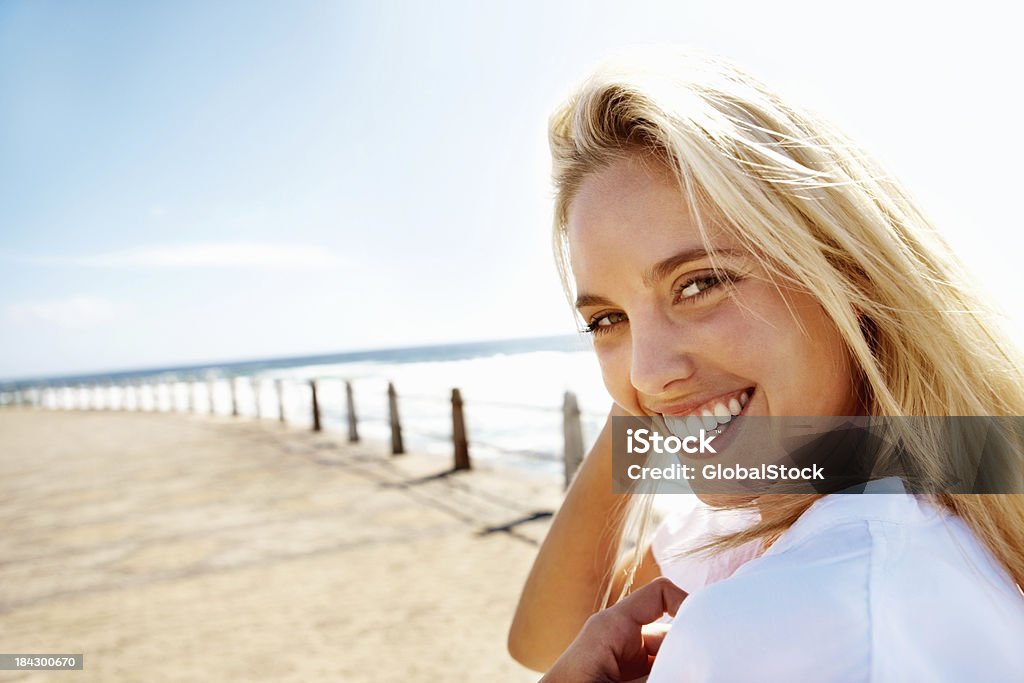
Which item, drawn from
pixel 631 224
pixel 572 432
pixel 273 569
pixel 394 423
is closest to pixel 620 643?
pixel 631 224

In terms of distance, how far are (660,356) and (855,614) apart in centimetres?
54

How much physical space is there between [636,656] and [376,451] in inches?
432

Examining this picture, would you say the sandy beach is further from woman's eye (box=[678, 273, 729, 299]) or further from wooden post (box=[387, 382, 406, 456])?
woman's eye (box=[678, 273, 729, 299])

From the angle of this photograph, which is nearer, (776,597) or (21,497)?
(776,597)

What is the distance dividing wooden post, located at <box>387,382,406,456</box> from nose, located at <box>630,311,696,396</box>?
9.97 metres

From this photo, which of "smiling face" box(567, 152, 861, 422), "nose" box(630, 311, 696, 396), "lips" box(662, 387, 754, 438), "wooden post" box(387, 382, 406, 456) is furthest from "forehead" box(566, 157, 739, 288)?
"wooden post" box(387, 382, 406, 456)

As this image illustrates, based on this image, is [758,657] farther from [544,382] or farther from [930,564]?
[544,382]

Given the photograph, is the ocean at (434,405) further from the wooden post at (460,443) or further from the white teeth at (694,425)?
the white teeth at (694,425)

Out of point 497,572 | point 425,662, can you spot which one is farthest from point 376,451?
point 425,662

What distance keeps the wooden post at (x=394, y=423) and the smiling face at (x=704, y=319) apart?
9954mm

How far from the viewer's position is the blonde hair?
3.38 ft

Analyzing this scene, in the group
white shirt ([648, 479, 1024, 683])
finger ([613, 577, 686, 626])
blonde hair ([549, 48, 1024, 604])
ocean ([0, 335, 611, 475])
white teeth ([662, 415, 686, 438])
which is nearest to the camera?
white shirt ([648, 479, 1024, 683])

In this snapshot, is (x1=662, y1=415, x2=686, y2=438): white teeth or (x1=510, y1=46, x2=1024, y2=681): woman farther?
(x1=662, y1=415, x2=686, y2=438): white teeth

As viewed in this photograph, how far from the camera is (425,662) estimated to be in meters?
4.07
